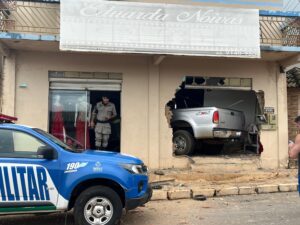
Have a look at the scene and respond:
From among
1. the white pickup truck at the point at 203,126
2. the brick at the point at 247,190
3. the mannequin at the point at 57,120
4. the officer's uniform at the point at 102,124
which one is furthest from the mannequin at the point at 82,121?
the brick at the point at 247,190

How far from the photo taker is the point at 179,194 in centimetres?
950

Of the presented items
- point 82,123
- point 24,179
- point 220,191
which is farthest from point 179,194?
point 82,123

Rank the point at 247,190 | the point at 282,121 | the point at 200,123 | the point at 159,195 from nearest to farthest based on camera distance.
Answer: the point at 159,195 → the point at 247,190 → the point at 200,123 → the point at 282,121

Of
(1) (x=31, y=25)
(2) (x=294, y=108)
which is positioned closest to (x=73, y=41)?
(1) (x=31, y=25)

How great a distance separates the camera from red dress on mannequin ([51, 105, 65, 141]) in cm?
1237

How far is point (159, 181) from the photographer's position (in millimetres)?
11039

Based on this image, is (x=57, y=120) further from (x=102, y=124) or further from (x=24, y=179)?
(x=24, y=179)

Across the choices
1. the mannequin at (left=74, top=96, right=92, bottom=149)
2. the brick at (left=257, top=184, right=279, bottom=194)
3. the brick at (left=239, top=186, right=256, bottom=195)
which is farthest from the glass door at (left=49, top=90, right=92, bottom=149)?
the brick at (left=257, top=184, right=279, bottom=194)

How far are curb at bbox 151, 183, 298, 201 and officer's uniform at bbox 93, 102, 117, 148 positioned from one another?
3.49 metres

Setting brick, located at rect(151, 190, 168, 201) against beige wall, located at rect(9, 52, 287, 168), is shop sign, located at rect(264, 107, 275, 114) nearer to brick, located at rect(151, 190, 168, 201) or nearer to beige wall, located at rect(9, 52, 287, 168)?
beige wall, located at rect(9, 52, 287, 168)

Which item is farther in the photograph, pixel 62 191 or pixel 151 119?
pixel 151 119

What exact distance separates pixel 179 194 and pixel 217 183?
192 cm

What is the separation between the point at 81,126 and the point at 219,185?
447 centimetres

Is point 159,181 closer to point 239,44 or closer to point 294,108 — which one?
point 239,44
